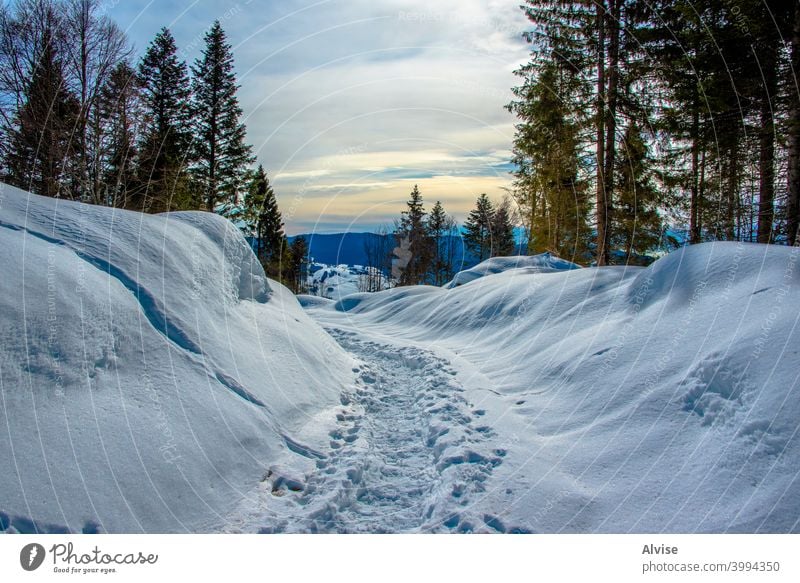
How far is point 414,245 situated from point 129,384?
3900 centimetres

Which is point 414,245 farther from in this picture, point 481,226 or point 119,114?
point 119,114

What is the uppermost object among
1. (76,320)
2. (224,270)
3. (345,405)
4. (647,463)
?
(224,270)

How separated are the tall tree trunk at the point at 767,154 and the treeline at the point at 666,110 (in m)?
0.04

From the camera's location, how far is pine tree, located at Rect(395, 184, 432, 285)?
4216 centimetres

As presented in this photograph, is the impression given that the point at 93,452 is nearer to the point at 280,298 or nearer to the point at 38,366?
the point at 38,366

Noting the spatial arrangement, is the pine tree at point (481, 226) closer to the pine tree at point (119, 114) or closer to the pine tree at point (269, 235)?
the pine tree at point (269, 235)

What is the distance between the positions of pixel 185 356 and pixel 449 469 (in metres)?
3.01

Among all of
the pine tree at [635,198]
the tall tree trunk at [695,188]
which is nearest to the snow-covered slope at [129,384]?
the pine tree at [635,198]
